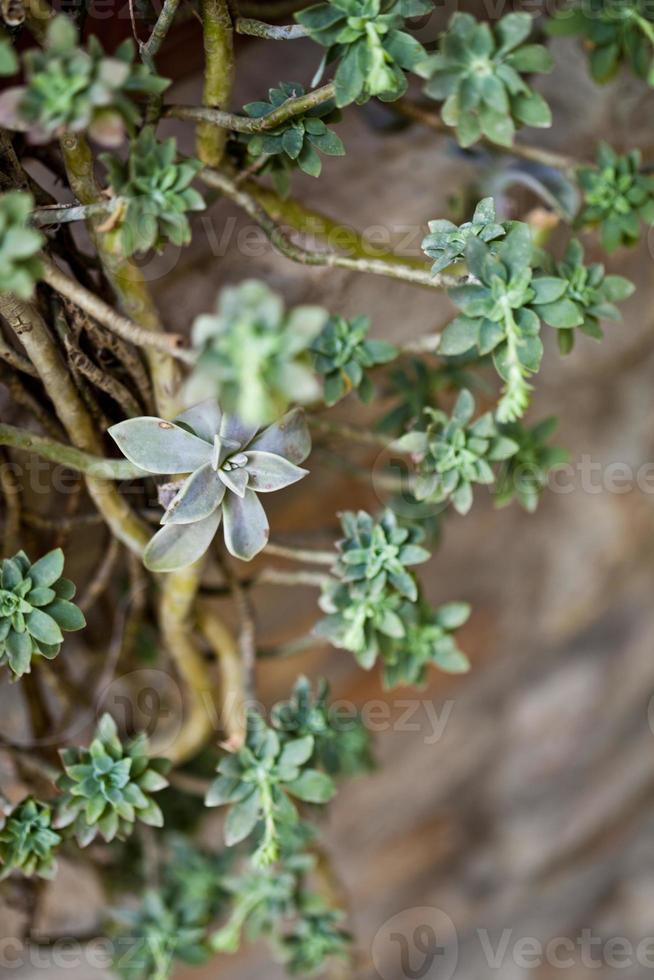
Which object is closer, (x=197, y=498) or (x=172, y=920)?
(x=197, y=498)

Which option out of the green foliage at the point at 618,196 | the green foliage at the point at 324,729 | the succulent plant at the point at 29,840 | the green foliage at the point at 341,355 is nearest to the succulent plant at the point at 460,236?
the green foliage at the point at 341,355

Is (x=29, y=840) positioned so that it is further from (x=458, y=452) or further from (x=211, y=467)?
(x=458, y=452)

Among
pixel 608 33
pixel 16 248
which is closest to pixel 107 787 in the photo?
pixel 16 248

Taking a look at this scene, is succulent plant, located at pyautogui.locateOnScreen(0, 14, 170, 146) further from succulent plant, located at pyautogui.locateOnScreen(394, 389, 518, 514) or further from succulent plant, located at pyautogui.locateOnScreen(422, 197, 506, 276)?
succulent plant, located at pyautogui.locateOnScreen(394, 389, 518, 514)

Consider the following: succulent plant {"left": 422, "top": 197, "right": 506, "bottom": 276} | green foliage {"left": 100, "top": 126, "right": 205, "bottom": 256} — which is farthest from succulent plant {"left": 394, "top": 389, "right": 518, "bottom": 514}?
green foliage {"left": 100, "top": 126, "right": 205, "bottom": 256}

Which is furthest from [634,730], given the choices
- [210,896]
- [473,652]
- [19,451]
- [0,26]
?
[0,26]

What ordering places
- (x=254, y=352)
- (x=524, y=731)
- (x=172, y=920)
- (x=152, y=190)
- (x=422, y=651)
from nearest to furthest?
(x=254, y=352) < (x=152, y=190) < (x=422, y=651) < (x=172, y=920) < (x=524, y=731)

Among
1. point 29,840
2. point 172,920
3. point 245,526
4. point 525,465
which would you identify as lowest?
point 172,920
